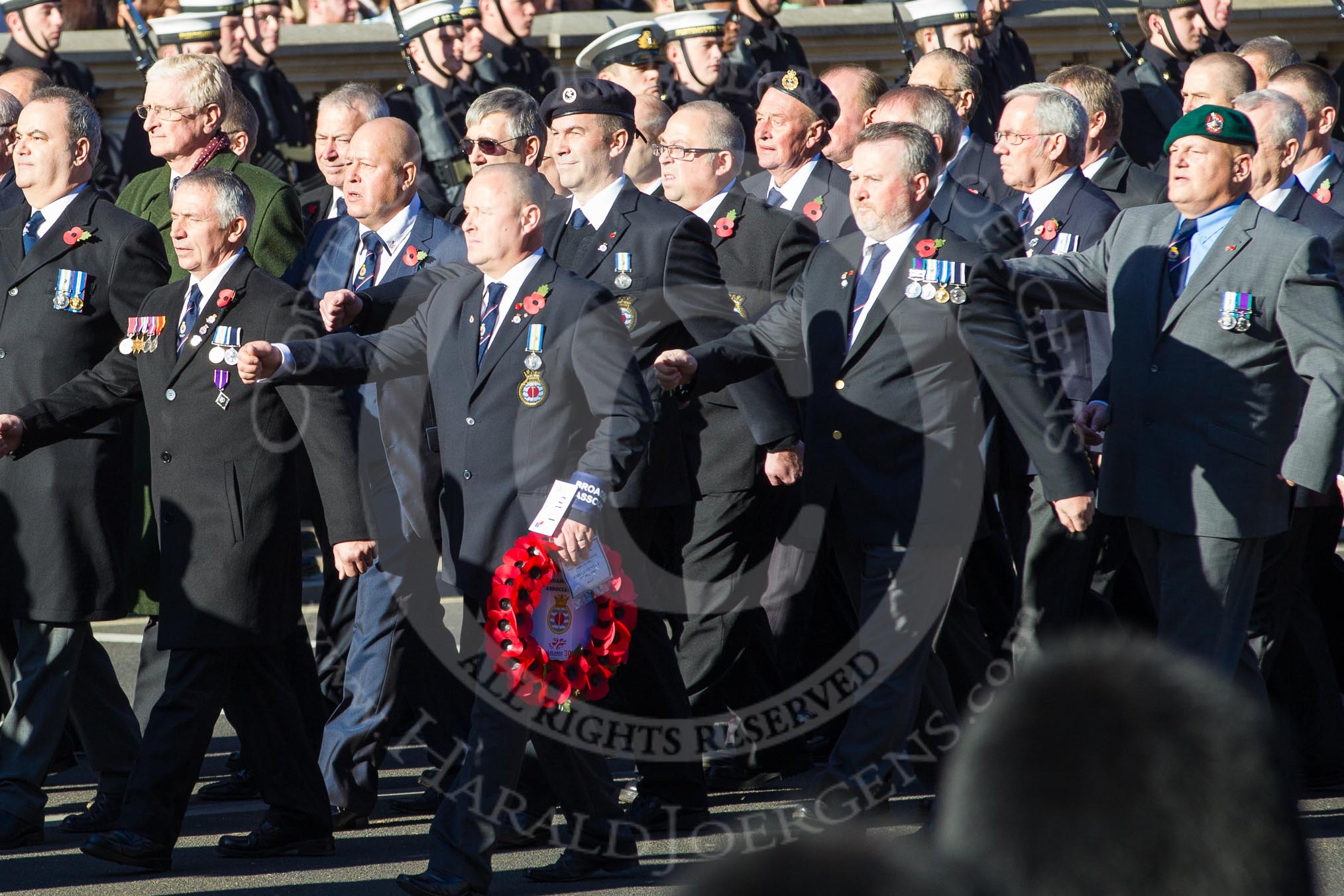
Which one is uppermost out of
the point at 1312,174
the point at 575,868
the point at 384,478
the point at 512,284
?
the point at 1312,174

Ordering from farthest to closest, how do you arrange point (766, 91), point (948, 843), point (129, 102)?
1. point (129, 102)
2. point (766, 91)
3. point (948, 843)

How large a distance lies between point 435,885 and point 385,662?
127 cm

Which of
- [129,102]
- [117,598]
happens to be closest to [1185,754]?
[117,598]

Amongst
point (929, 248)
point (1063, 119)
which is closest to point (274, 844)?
point (929, 248)

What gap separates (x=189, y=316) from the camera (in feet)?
16.3

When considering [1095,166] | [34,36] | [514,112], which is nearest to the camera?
[514,112]

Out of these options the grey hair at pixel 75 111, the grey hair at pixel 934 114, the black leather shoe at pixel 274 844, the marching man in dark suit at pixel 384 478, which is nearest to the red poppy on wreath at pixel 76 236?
the grey hair at pixel 75 111

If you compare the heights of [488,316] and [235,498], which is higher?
[488,316]

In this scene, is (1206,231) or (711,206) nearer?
(1206,231)

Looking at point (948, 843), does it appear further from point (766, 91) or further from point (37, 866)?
point (766, 91)

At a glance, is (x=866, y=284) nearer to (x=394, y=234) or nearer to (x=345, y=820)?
(x=394, y=234)

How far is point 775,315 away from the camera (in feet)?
17.6

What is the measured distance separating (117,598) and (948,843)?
15.4 ft

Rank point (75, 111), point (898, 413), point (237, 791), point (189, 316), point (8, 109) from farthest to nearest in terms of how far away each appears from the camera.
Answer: point (8, 109) → point (237, 791) → point (75, 111) → point (898, 413) → point (189, 316)
